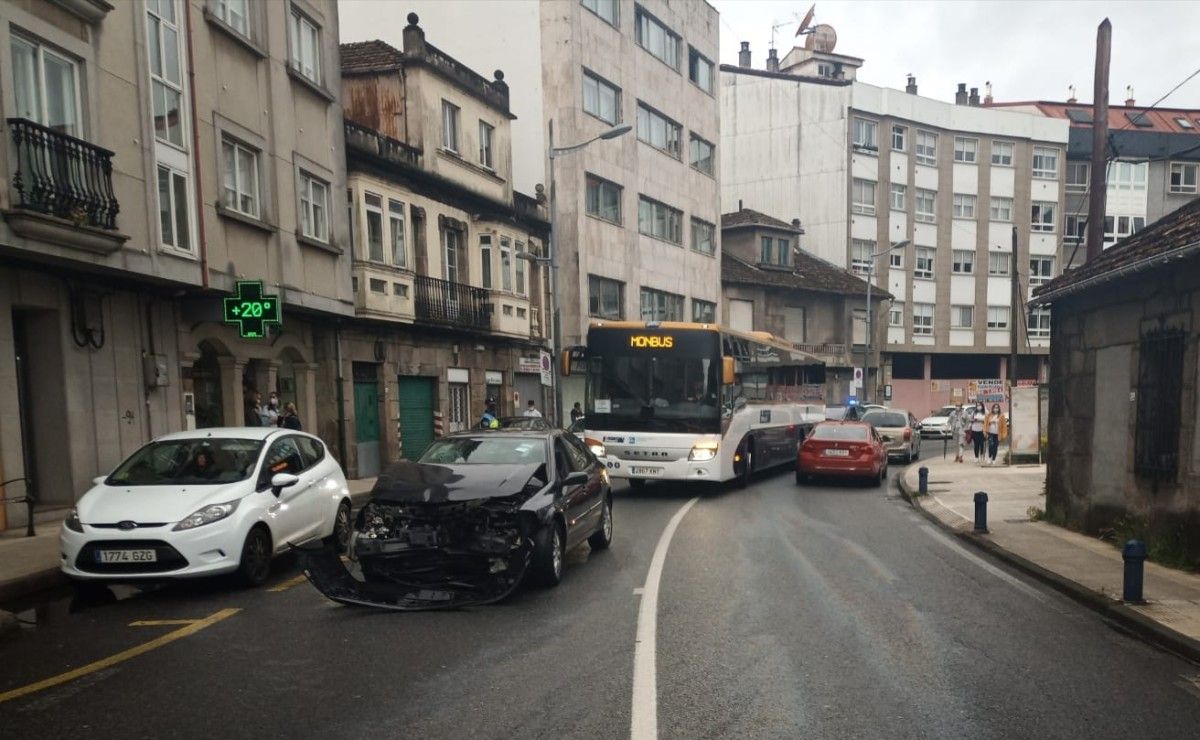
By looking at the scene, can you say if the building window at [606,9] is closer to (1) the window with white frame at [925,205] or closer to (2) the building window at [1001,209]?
(1) the window with white frame at [925,205]

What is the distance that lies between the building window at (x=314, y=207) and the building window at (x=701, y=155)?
23.8 meters

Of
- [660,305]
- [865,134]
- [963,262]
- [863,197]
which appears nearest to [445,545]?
[660,305]

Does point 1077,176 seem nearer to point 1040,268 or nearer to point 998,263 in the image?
point 1040,268

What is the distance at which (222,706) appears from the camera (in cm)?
483

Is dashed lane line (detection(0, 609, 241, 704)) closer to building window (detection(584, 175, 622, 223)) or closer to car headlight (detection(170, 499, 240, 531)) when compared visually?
car headlight (detection(170, 499, 240, 531))

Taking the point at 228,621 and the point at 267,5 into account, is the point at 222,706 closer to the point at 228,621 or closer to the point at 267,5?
the point at 228,621

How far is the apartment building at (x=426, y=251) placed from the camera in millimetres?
21266

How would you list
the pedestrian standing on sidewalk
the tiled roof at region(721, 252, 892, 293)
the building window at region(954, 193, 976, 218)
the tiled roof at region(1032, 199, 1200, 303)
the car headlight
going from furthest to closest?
1. the building window at region(954, 193, 976, 218)
2. the tiled roof at region(721, 252, 892, 293)
3. the pedestrian standing on sidewalk
4. the tiled roof at region(1032, 199, 1200, 303)
5. the car headlight

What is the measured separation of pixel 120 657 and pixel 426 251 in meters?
18.4

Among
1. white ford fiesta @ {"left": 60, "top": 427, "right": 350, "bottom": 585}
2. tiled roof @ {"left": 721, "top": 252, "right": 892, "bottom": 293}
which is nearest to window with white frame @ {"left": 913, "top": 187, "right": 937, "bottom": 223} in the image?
tiled roof @ {"left": 721, "top": 252, "right": 892, "bottom": 293}

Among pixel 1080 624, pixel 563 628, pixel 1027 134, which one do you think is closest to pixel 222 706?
pixel 563 628

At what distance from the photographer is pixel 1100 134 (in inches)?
595

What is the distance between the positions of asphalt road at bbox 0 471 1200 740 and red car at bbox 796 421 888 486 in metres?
9.82

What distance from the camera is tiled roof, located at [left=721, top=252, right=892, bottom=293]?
44.1 metres
